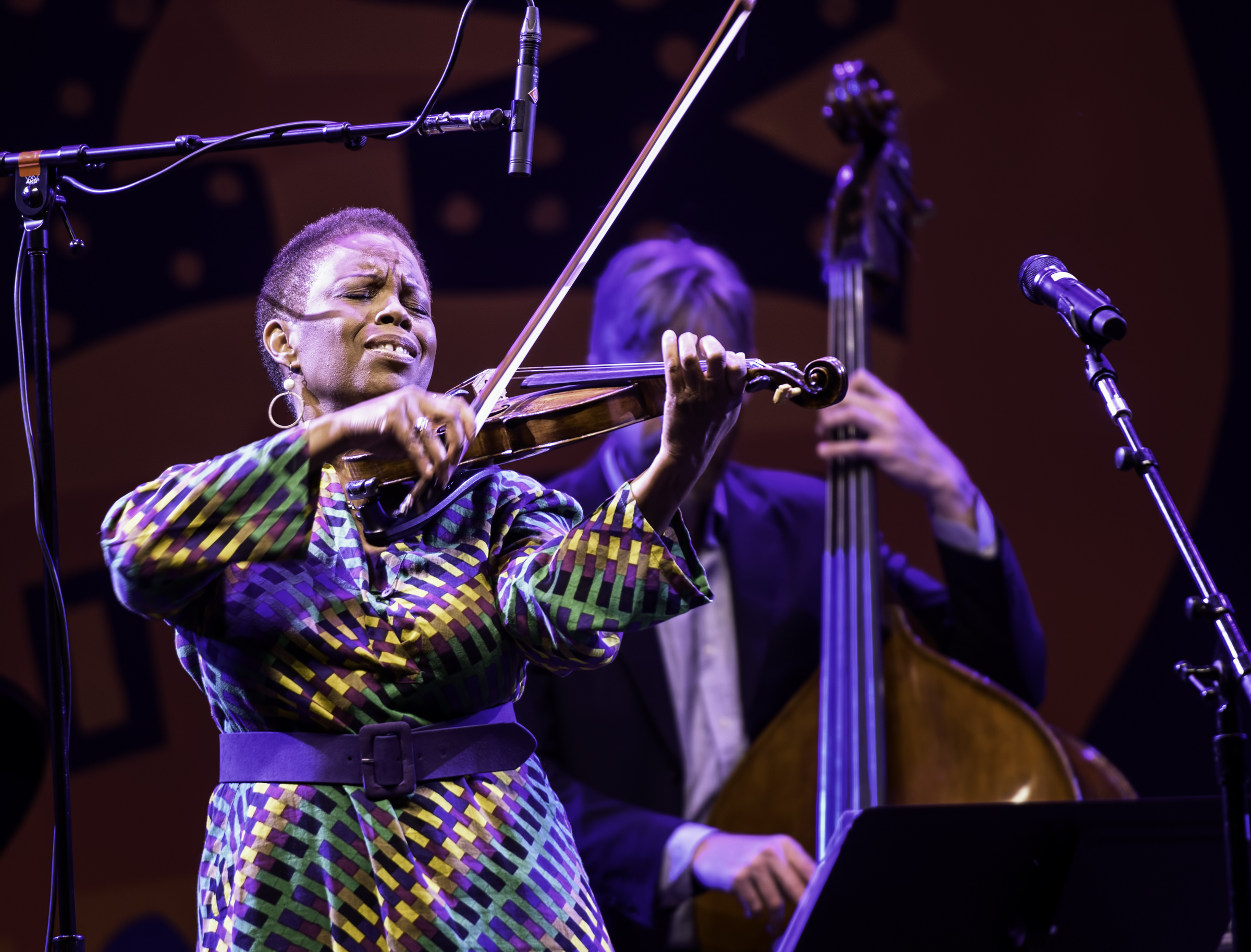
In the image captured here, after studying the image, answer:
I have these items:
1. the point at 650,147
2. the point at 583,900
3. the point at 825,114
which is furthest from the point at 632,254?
the point at 583,900

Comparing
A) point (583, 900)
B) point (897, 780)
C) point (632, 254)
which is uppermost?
point (632, 254)

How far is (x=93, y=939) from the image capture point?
2629 millimetres

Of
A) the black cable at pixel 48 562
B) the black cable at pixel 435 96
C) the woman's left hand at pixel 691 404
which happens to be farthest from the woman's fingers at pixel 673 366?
the black cable at pixel 48 562

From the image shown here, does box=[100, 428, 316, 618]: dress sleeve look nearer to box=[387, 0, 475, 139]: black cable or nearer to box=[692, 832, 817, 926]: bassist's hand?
box=[387, 0, 475, 139]: black cable

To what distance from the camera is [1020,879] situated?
1586 mm

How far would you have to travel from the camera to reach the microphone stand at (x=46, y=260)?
1269 mm

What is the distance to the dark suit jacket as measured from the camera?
2.29 metres

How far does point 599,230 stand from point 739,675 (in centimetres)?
119

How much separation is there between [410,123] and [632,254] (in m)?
1.26

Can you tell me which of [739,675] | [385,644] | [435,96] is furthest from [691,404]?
[739,675]

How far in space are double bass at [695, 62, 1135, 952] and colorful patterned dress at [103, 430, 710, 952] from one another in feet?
3.04

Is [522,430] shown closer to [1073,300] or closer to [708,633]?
[1073,300]

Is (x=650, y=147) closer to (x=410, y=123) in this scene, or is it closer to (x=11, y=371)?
(x=410, y=123)

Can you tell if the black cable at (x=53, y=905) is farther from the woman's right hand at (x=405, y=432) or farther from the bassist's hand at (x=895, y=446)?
the bassist's hand at (x=895, y=446)
